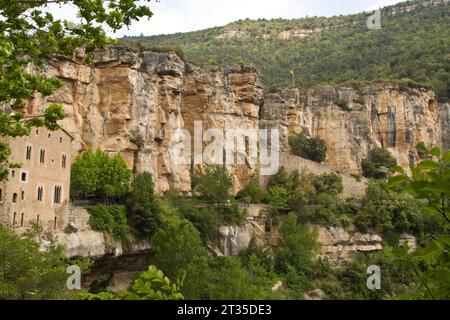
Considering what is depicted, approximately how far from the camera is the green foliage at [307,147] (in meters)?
44.3

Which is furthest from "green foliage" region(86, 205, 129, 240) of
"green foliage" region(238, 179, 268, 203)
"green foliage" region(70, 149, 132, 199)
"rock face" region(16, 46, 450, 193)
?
"green foliage" region(238, 179, 268, 203)

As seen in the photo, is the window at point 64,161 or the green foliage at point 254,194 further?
the green foliage at point 254,194

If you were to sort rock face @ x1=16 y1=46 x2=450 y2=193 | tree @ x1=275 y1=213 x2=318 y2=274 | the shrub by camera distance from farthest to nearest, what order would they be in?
the shrub < rock face @ x1=16 y1=46 x2=450 y2=193 < tree @ x1=275 y1=213 x2=318 y2=274

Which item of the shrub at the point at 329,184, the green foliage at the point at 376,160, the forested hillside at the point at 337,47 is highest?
the forested hillside at the point at 337,47

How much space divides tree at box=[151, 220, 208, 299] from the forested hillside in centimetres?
2734

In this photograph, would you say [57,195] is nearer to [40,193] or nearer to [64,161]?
[40,193]

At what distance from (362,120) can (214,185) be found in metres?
20.8

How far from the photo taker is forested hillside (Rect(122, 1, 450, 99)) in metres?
56.9

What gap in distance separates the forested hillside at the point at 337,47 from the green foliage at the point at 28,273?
34.9 metres

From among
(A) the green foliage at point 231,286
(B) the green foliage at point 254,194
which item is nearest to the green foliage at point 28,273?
(A) the green foliage at point 231,286

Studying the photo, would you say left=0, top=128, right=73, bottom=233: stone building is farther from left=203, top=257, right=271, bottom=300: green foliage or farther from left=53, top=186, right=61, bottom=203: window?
left=203, top=257, right=271, bottom=300: green foliage

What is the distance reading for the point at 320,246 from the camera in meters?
33.0

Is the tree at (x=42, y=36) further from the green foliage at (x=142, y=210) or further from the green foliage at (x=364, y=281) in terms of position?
the green foliage at (x=364, y=281)

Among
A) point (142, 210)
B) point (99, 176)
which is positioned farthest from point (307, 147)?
point (99, 176)
